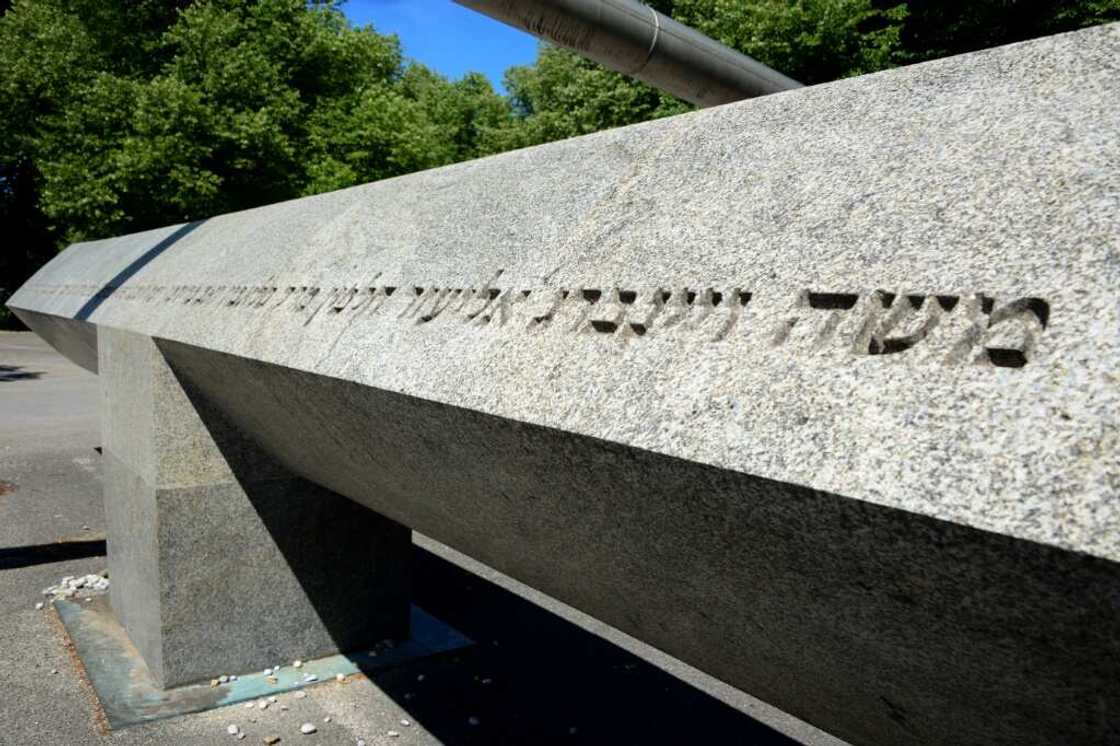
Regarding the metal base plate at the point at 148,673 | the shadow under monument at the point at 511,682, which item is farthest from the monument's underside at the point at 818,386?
the metal base plate at the point at 148,673

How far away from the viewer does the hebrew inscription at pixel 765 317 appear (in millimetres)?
1319

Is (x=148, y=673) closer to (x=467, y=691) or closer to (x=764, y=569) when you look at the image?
(x=467, y=691)

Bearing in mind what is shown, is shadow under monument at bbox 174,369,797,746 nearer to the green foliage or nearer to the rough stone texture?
the rough stone texture

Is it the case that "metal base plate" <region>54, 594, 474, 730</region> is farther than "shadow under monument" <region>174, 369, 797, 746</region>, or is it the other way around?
"shadow under monument" <region>174, 369, 797, 746</region>

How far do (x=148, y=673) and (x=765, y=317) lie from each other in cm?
442

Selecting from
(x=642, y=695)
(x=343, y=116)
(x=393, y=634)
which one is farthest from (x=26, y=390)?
(x=642, y=695)

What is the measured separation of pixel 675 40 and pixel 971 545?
3946 mm

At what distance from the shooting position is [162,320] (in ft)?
14.7

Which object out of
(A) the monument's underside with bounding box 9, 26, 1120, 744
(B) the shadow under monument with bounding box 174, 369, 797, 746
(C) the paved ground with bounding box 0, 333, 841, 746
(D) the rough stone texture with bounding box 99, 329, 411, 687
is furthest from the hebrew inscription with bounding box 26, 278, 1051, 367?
(C) the paved ground with bounding box 0, 333, 841, 746

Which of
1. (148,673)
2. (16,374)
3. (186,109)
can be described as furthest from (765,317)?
(186,109)

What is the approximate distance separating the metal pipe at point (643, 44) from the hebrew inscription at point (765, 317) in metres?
1.71

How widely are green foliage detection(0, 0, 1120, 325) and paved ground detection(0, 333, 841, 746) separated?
11951mm

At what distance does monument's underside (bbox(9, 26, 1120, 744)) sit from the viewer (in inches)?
47.9

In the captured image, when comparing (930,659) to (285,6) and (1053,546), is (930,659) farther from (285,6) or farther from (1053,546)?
(285,6)
